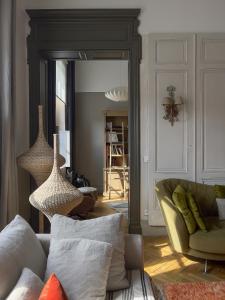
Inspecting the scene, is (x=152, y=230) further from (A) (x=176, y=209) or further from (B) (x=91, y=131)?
(B) (x=91, y=131)

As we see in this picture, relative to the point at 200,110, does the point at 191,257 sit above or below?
below

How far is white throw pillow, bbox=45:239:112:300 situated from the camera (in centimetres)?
168

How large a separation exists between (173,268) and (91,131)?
5.70 m

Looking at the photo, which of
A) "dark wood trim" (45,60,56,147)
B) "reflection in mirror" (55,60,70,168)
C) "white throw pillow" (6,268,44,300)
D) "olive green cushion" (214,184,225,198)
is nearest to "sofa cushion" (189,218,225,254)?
"olive green cushion" (214,184,225,198)

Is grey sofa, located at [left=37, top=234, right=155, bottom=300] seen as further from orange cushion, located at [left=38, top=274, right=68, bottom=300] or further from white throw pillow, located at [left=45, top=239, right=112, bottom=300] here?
orange cushion, located at [left=38, top=274, right=68, bottom=300]

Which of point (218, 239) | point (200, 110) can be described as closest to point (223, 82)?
point (200, 110)

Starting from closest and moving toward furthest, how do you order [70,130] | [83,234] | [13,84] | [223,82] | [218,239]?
[83,234] → [218,239] → [13,84] → [223,82] → [70,130]

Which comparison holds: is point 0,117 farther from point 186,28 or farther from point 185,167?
point 186,28

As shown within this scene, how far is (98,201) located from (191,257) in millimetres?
4019

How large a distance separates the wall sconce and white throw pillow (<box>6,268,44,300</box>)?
10.8 ft

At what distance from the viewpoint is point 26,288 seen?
142 centimetres

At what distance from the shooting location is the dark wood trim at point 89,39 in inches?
174

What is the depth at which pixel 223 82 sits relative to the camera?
14.5 feet

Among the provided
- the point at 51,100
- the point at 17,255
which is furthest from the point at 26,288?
the point at 51,100
